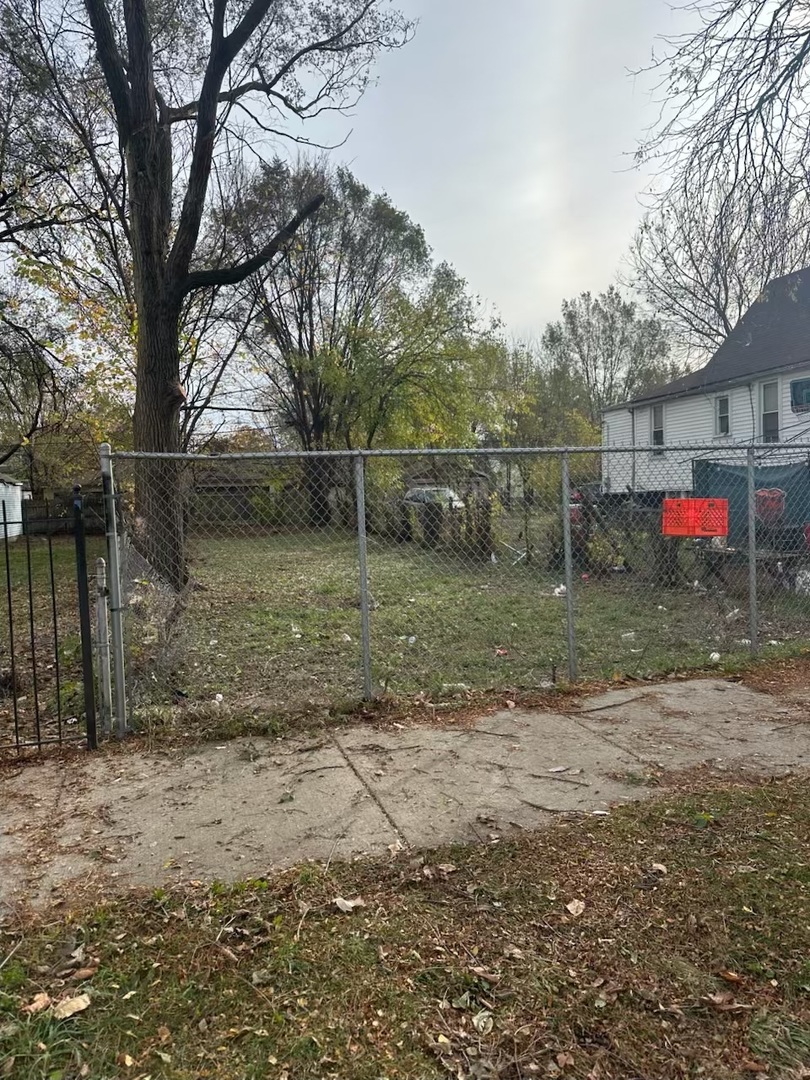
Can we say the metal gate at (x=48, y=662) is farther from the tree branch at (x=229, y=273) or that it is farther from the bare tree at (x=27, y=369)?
the bare tree at (x=27, y=369)

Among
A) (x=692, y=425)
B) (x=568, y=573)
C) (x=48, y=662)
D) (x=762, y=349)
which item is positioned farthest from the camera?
(x=692, y=425)

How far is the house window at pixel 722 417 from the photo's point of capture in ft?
62.5

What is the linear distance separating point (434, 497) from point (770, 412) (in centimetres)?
1205

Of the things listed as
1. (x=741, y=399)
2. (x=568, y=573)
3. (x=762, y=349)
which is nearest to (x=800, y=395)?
(x=741, y=399)

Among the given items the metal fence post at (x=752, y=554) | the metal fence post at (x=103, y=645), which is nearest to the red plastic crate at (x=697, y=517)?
the metal fence post at (x=752, y=554)

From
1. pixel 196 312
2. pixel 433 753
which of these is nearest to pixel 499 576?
pixel 433 753

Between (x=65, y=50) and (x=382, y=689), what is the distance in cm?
978

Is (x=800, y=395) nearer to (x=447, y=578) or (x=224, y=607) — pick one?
(x=447, y=578)

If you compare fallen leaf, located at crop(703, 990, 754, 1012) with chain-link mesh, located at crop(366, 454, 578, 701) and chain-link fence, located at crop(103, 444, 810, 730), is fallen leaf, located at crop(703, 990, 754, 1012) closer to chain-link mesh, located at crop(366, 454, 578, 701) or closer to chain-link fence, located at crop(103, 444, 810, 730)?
chain-link fence, located at crop(103, 444, 810, 730)

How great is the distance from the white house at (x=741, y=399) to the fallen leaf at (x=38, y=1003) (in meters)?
13.6

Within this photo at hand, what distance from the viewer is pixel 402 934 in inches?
92.2

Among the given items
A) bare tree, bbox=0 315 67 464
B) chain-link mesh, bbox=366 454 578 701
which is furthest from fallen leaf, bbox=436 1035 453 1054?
bare tree, bbox=0 315 67 464

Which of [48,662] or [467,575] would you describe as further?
[467,575]

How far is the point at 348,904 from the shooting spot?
8.23 ft
